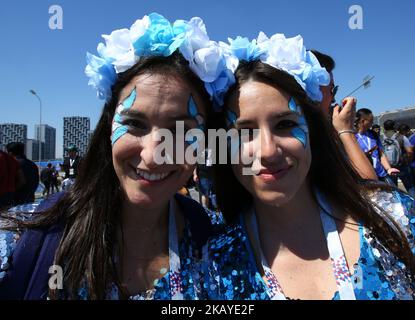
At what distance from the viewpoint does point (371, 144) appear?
15.2 feet

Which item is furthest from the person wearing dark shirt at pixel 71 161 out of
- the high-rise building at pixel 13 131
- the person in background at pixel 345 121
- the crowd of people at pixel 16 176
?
the high-rise building at pixel 13 131

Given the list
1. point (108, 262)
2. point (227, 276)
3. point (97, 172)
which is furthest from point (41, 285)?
point (227, 276)

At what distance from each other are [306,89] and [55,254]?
1.54 m

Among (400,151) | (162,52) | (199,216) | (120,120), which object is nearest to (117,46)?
(162,52)

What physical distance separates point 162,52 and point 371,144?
3974 millimetres

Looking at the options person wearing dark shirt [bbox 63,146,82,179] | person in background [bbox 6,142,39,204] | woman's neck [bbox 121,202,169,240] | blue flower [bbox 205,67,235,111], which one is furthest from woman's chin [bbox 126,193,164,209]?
person wearing dark shirt [bbox 63,146,82,179]

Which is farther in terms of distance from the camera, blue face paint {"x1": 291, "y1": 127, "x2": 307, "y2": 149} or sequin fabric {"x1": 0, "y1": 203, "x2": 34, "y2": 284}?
blue face paint {"x1": 291, "y1": 127, "x2": 307, "y2": 149}

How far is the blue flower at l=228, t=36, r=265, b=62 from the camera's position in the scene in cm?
178

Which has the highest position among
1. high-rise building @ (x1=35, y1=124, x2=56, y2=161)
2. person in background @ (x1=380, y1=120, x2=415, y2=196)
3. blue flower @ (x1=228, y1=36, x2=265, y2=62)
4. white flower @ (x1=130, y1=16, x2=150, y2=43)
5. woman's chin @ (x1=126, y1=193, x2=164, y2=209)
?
high-rise building @ (x1=35, y1=124, x2=56, y2=161)

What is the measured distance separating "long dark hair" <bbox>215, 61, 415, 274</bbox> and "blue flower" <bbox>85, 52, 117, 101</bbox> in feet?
2.18

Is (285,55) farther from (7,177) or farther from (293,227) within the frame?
(7,177)

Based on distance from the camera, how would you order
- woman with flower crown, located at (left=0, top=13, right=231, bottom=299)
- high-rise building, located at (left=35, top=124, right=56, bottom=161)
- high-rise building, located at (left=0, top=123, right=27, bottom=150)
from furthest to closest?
high-rise building, located at (left=35, top=124, right=56, bottom=161) → high-rise building, located at (left=0, top=123, right=27, bottom=150) → woman with flower crown, located at (left=0, top=13, right=231, bottom=299)

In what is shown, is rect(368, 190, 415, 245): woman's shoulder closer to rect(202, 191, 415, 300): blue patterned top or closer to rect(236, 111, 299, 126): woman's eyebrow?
rect(202, 191, 415, 300): blue patterned top

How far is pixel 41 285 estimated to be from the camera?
1.38 meters
